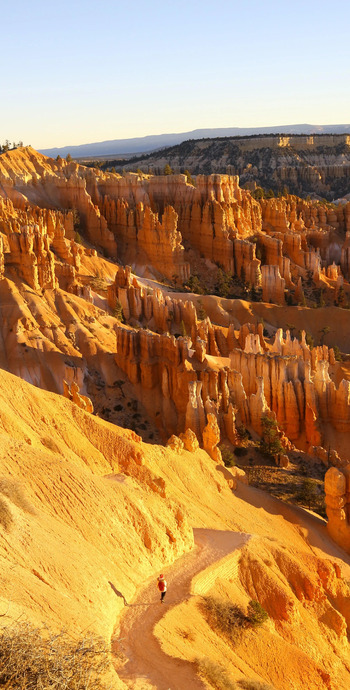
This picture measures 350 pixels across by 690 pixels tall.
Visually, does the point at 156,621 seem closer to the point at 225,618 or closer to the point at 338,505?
A: the point at 225,618

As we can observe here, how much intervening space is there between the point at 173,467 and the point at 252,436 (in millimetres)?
10132

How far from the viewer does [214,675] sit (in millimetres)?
12492

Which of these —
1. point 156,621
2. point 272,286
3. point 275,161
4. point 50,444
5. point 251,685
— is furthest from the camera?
point 275,161

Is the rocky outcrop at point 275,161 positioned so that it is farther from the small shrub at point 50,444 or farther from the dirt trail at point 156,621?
the dirt trail at point 156,621

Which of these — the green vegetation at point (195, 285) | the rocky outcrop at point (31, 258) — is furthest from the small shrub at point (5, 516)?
the green vegetation at point (195, 285)

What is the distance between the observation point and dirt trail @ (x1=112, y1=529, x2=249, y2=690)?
12.1m

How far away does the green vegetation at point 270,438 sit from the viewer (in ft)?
101

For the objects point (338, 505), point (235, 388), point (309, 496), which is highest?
point (235, 388)

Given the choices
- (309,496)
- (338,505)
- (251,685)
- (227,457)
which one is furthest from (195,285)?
(251,685)

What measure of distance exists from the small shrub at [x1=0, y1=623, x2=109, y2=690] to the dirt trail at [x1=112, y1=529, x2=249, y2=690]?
2.16m

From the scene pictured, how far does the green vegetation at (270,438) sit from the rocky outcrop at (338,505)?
6.33 m

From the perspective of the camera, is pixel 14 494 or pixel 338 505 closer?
pixel 14 494

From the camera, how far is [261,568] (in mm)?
17766

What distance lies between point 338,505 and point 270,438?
306 inches
